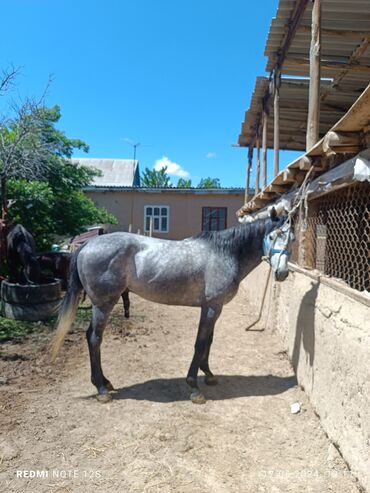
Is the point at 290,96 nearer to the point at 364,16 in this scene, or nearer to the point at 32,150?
the point at 364,16

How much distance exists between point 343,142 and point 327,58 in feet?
A: 14.1

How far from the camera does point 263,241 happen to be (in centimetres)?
338

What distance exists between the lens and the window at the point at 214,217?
53.9ft

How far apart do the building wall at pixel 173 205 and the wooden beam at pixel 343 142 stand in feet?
45.4

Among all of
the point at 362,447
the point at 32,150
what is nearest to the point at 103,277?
the point at 362,447

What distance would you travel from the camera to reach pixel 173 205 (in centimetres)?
1656

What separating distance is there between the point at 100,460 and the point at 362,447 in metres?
1.76

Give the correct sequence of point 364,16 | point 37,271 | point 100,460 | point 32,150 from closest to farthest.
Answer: point 100,460
point 364,16
point 37,271
point 32,150

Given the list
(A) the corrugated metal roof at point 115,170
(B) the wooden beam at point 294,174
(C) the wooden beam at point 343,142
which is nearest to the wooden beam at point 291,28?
(B) the wooden beam at point 294,174

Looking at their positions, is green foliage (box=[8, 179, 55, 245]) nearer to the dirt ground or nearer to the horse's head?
the dirt ground

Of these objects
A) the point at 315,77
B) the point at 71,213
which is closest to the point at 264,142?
the point at 315,77

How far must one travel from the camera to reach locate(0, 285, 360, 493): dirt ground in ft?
7.06

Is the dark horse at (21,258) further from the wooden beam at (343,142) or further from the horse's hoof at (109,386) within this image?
the wooden beam at (343,142)

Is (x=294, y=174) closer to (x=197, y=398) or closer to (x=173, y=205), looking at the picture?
(x=197, y=398)
